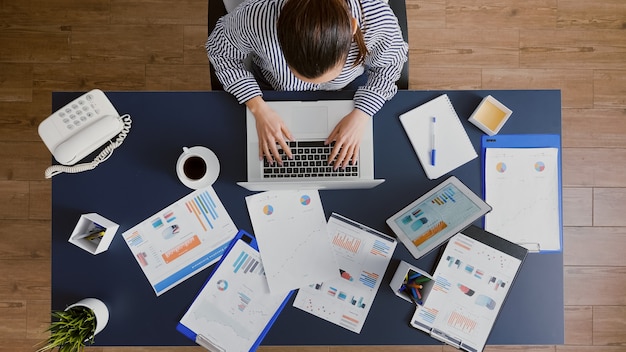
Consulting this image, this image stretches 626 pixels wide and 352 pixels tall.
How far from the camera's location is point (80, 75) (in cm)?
198

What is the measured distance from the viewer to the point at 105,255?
49.5 inches

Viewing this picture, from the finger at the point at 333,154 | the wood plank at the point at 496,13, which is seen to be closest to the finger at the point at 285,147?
the finger at the point at 333,154

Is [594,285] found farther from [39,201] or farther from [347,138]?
[39,201]

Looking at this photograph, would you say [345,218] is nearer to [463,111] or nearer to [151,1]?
[463,111]

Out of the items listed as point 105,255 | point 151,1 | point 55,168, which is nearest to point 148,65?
point 151,1

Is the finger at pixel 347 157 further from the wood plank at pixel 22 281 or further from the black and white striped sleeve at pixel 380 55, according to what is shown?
the wood plank at pixel 22 281

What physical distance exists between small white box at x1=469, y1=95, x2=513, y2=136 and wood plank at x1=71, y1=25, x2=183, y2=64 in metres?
1.27

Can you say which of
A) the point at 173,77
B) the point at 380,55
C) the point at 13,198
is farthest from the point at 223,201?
the point at 13,198

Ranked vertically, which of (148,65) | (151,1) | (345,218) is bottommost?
(345,218)

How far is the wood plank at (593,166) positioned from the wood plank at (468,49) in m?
0.46

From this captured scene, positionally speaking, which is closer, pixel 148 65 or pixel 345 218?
pixel 345 218

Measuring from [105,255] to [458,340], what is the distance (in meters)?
0.96

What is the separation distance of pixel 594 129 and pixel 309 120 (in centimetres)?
140

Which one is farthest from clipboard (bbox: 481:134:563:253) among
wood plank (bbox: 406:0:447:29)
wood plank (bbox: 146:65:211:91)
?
wood plank (bbox: 146:65:211:91)
